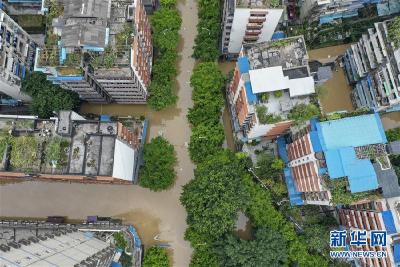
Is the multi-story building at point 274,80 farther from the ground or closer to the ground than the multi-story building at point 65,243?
farther from the ground

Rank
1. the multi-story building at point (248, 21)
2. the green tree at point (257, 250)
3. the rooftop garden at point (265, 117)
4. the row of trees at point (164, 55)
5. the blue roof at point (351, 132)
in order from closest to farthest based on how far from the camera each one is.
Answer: the blue roof at point (351, 132) → the rooftop garden at point (265, 117) → the multi-story building at point (248, 21) → the green tree at point (257, 250) → the row of trees at point (164, 55)

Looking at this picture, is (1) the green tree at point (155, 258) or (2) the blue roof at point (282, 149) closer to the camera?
(1) the green tree at point (155, 258)

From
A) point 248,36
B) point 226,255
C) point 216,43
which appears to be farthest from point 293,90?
point 226,255

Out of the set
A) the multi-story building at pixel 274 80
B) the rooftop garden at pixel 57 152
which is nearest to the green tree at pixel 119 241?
the rooftop garden at pixel 57 152

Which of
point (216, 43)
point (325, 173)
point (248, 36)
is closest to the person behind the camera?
point (325, 173)

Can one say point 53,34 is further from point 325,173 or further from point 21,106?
point 325,173

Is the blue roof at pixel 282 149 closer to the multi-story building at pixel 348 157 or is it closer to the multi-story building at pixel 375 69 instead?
the multi-story building at pixel 348 157
